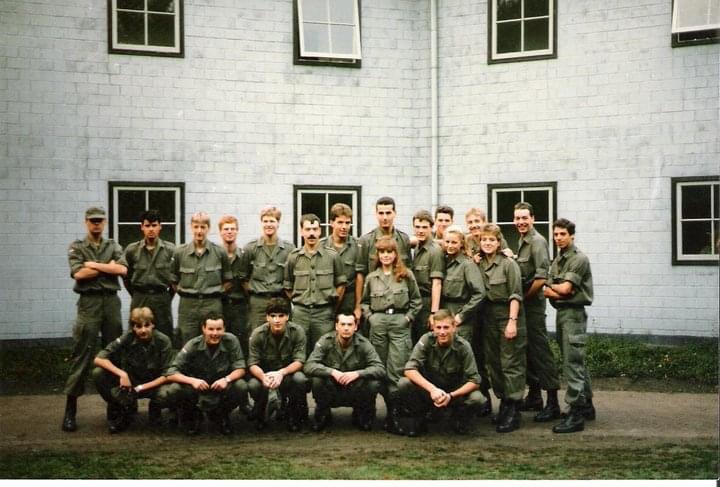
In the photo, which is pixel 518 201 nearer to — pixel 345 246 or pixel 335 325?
pixel 345 246

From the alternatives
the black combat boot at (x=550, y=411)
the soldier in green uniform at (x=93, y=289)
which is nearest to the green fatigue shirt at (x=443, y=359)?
the black combat boot at (x=550, y=411)

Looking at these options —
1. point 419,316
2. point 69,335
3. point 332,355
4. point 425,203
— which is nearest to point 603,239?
point 425,203

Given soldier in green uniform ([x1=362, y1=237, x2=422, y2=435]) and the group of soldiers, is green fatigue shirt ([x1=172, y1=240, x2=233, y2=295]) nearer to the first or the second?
the group of soldiers

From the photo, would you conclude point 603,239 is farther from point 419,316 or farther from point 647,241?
point 419,316

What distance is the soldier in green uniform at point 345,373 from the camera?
18.8ft

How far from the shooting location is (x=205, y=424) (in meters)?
5.94

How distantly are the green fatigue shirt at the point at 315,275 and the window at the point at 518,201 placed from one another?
306cm

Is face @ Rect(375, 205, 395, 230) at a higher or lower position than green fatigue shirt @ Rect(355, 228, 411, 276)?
higher

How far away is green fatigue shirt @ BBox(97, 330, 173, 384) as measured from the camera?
19.2ft

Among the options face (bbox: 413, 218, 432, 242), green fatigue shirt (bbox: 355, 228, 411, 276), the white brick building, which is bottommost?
green fatigue shirt (bbox: 355, 228, 411, 276)

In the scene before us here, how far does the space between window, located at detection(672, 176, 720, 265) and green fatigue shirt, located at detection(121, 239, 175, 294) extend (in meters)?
4.58

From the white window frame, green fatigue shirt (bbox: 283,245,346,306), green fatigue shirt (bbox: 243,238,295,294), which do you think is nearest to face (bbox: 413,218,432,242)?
green fatigue shirt (bbox: 283,245,346,306)

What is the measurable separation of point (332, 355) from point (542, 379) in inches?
68.9

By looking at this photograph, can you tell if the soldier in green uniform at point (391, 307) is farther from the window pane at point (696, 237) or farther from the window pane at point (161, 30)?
the window pane at point (161, 30)
